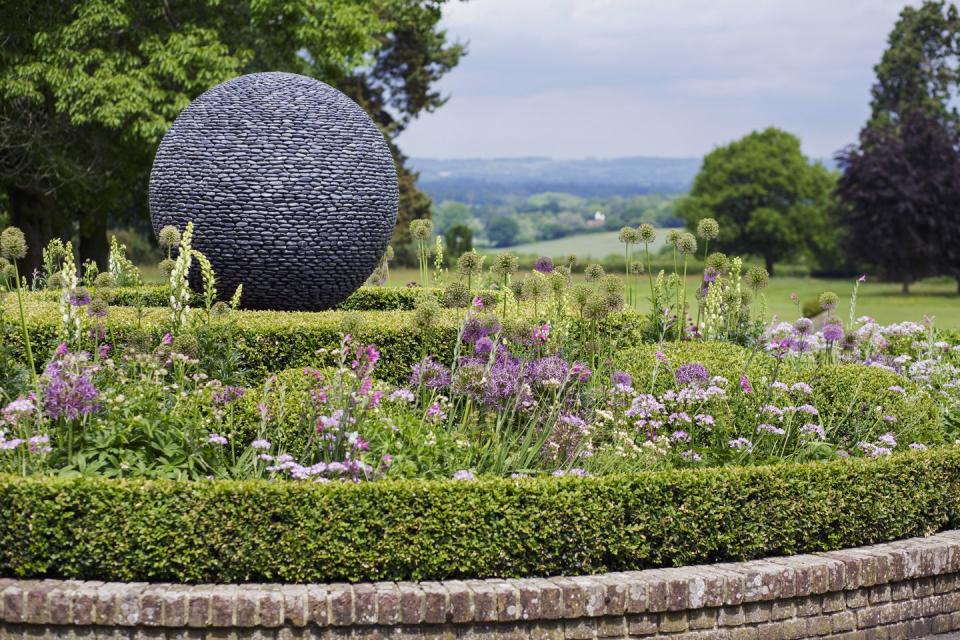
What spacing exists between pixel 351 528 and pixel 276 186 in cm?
518

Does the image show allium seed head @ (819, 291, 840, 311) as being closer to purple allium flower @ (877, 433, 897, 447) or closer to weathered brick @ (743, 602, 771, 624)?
purple allium flower @ (877, 433, 897, 447)

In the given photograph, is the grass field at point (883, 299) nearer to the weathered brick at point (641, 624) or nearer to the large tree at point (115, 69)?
the large tree at point (115, 69)

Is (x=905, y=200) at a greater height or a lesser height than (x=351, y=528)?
greater

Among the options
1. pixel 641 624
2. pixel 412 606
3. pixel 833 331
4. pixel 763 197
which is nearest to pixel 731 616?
pixel 641 624

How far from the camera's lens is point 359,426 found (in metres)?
6.27

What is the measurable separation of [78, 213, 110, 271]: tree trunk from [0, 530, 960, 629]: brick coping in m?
23.2

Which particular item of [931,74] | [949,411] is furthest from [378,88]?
[949,411]

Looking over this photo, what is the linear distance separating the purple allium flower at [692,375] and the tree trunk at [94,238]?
22.6 meters

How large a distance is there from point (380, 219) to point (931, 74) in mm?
46617

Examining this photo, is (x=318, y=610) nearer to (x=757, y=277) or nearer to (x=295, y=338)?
(x=295, y=338)

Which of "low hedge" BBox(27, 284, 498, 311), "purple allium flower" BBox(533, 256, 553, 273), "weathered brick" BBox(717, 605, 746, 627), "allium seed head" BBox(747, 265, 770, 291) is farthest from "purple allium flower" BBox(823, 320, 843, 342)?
"low hedge" BBox(27, 284, 498, 311)

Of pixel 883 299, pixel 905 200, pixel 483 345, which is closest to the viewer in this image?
pixel 483 345

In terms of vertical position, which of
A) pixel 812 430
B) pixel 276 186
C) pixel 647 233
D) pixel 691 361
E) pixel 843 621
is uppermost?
pixel 276 186

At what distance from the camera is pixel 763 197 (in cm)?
6203
